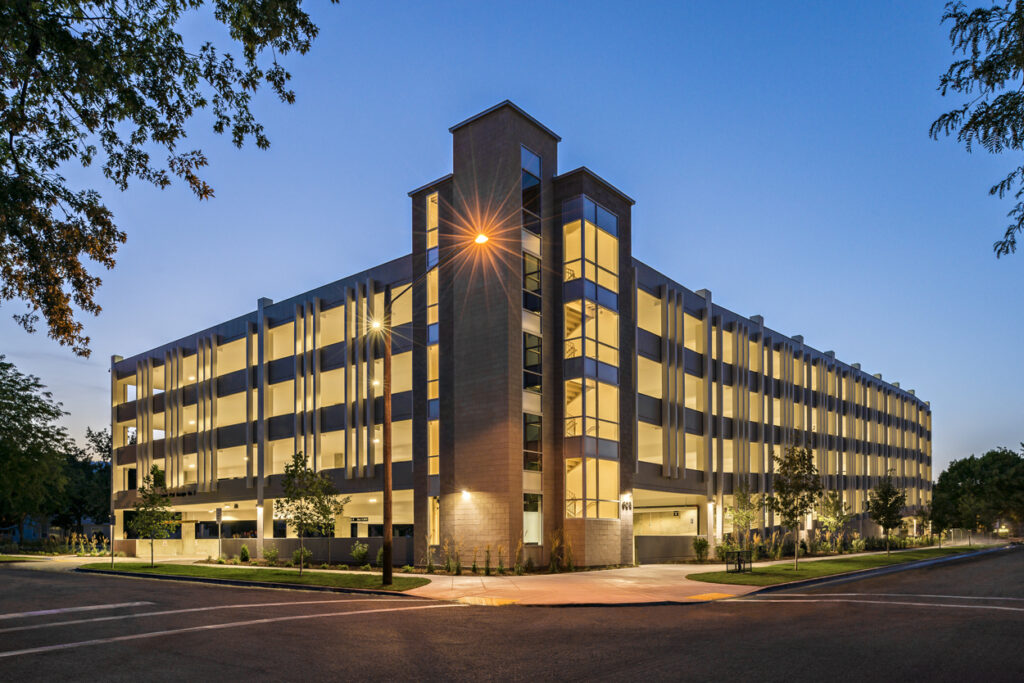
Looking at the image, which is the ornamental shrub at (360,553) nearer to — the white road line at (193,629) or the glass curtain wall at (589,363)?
the glass curtain wall at (589,363)

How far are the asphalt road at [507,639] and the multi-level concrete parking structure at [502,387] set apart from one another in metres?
9.82

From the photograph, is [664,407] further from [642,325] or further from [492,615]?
[492,615]

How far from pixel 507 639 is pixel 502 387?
58.8 ft

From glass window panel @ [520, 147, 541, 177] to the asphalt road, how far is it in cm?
1968

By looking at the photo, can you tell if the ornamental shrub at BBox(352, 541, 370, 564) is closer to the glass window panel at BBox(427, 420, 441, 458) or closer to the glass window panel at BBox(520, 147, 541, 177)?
the glass window panel at BBox(427, 420, 441, 458)

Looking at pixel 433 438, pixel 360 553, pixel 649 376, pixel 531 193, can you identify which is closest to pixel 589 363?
pixel 433 438

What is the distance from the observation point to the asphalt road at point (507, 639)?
1049 centimetres

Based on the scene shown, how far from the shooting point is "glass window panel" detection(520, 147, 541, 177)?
33.2 m

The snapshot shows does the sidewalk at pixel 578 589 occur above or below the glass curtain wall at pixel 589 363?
below

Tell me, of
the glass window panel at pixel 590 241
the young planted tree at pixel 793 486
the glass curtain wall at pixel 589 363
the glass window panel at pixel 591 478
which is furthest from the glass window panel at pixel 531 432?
the young planted tree at pixel 793 486

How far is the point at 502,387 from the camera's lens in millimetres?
31062

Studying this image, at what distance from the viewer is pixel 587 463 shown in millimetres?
32688

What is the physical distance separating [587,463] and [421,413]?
25.6 ft

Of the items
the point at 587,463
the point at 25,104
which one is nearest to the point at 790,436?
the point at 587,463
